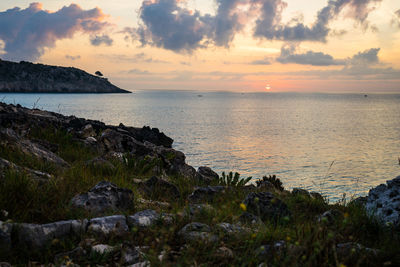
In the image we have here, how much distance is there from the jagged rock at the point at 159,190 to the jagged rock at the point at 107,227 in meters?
2.53

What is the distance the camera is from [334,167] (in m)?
29.1

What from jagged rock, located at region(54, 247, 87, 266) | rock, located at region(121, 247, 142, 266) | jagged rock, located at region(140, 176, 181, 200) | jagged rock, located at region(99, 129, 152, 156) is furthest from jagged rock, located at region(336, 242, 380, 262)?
jagged rock, located at region(99, 129, 152, 156)

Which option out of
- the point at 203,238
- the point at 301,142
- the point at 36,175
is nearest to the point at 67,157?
the point at 36,175

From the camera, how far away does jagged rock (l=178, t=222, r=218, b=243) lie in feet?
14.1

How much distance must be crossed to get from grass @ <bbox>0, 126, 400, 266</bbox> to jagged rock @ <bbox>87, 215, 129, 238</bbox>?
119mm

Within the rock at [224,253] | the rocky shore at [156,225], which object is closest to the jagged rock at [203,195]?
the rocky shore at [156,225]

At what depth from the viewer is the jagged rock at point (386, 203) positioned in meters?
6.19

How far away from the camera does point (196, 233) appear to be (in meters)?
4.43

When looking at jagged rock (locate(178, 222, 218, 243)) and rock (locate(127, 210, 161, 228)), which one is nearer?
jagged rock (locate(178, 222, 218, 243))

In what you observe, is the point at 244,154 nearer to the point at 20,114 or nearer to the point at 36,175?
the point at 20,114

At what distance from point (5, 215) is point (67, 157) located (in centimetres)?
553

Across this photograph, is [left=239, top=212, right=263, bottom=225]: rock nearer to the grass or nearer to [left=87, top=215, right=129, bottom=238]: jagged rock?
the grass

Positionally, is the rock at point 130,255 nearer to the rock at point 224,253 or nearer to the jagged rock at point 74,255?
the jagged rock at point 74,255


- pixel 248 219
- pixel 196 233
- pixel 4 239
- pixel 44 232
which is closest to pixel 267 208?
pixel 248 219
